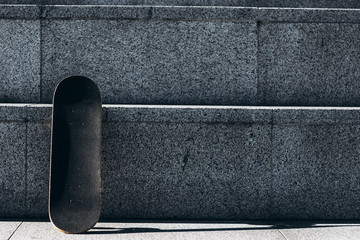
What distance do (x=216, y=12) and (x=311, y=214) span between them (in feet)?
8.71

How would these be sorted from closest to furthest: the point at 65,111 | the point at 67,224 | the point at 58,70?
1. the point at 67,224
2. the point at 65,111
3. the point at 58,70

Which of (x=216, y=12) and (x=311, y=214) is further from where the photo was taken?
(x=216, y=12)

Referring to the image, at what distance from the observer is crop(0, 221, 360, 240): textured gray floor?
11.5 ft

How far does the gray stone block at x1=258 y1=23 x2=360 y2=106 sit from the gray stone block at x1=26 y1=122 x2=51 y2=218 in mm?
2657

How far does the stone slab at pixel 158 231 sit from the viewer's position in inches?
137

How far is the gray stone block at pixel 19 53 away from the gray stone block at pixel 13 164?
637 millimetres

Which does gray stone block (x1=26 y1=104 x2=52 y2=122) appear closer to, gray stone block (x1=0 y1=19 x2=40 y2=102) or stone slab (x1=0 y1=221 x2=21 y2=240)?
gray stone block (x1=0 y1=19 x2=40 y2=102)

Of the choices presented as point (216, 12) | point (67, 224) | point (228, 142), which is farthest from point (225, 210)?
point (216, 12)

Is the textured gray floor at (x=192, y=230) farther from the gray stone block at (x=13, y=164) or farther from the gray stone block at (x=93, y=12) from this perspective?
the gray stone block at (x=93, y=12)

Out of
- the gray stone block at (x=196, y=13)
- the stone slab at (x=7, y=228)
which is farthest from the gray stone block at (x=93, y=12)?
the stone slab at (x=7, y=228)

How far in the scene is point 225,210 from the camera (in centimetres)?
402

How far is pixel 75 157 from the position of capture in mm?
3770

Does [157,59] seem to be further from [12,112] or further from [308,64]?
[308,64]

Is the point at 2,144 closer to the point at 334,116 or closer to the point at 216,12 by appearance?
the point at 216,12
